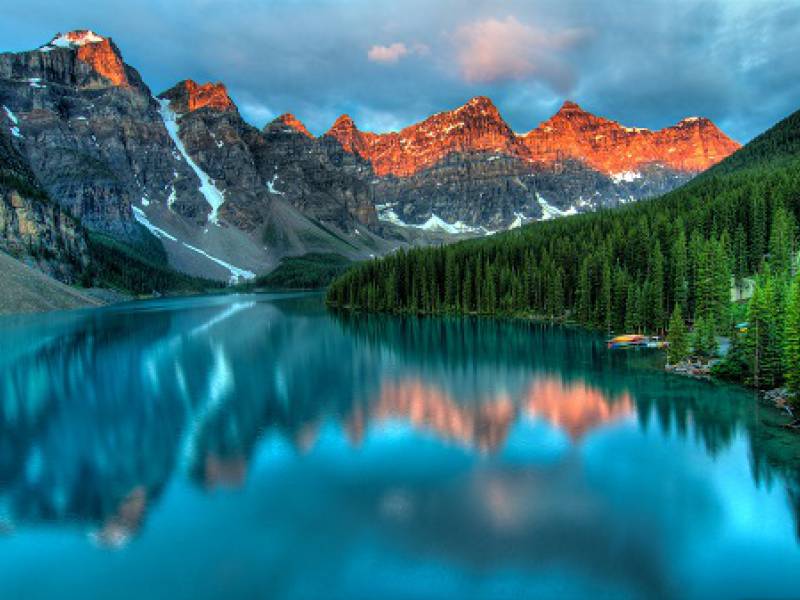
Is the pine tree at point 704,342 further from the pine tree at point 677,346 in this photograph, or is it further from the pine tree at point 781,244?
the pine tree at point 781,244

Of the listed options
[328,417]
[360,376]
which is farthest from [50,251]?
[328,417]

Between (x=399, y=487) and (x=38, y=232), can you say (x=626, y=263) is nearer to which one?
(x=399, y=487)

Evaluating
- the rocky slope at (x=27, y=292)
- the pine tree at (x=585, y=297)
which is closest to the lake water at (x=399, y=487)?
the pine tree at (x=585, y=297)

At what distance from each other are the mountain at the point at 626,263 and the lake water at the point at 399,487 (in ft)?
73.0

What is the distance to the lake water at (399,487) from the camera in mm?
17797

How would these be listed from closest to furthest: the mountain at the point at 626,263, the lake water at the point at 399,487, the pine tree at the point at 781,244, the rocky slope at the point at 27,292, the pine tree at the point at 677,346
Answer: the lake water at the point at 399,487 < the pine tree at the point at 677,346 < the pine tree at the point at 781,244 < the mountain at the point at 626,263 < the rocky slope at the point at 27,292

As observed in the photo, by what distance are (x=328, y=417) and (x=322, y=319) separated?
72.7 meters

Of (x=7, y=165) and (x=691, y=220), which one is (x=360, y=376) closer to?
(x=691, y=220)

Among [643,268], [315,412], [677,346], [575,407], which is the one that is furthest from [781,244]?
[315,412]

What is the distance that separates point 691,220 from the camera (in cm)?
8975

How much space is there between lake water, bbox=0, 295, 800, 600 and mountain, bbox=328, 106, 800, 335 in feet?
73.0

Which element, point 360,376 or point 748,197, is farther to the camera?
point 748,197

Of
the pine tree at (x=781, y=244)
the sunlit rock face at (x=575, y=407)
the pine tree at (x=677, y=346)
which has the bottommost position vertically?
the sunlit rock face at (x=575, y=407)

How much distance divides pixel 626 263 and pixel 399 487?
7214 centimetres
